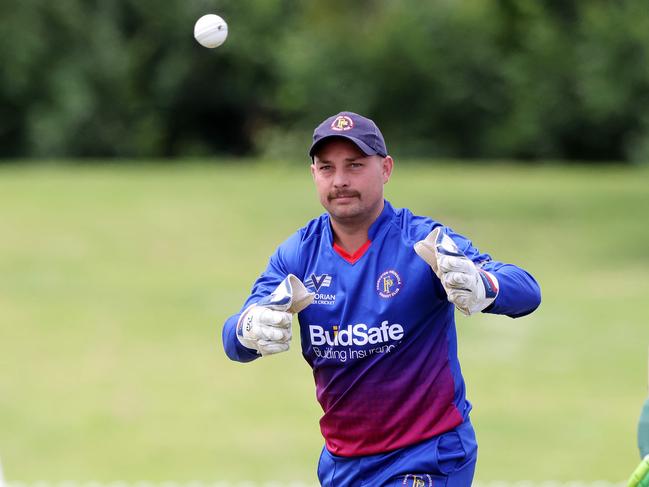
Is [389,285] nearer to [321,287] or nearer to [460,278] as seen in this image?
[321,287]

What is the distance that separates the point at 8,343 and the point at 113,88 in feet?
92.0

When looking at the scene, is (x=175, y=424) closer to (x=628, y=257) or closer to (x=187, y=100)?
(x=628, y=257)

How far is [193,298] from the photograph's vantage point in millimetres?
21422

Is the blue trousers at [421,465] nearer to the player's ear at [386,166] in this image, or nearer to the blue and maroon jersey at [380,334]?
the blue and maroon jersey at [380,334]

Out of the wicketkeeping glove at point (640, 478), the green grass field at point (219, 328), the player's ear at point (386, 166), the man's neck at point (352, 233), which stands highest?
the green grass field at point (219, 328)

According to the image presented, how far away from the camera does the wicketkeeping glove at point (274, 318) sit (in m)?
4.56

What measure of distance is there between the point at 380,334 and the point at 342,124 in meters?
0.81

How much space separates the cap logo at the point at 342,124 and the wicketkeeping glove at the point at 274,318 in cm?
62

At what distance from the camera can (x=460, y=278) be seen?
175 inches

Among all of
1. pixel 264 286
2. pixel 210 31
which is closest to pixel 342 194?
pixel 264 286

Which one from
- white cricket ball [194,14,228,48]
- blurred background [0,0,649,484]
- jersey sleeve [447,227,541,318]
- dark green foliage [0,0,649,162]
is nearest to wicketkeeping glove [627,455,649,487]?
jersey sleeve [447,227,541,318]

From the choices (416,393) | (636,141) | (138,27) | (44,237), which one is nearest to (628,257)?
(44,237)

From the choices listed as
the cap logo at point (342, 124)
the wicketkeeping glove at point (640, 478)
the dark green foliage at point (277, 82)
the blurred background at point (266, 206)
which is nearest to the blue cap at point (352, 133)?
the cap logo at point (342, 124)

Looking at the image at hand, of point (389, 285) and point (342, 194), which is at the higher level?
point (342, 194)
